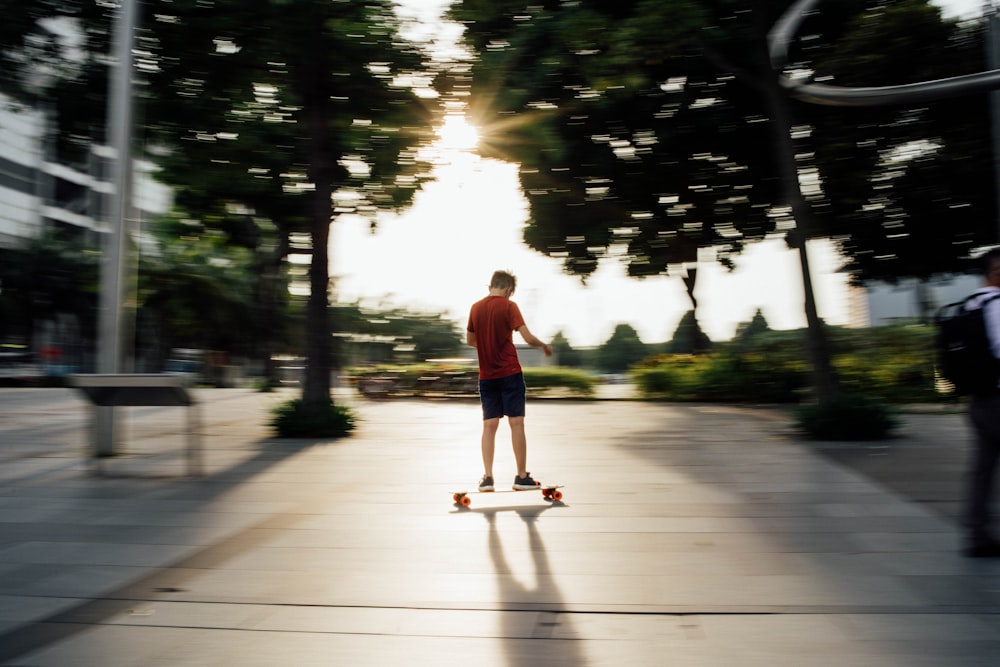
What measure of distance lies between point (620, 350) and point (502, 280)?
95.0 metres

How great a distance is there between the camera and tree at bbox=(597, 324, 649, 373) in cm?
9944

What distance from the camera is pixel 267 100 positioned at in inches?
497

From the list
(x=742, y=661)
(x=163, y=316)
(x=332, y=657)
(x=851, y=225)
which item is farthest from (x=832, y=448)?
(x=163, y=316)

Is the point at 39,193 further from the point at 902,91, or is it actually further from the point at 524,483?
the point at 902,91

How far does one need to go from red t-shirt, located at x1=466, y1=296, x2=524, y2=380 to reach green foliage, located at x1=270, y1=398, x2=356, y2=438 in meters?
5.34

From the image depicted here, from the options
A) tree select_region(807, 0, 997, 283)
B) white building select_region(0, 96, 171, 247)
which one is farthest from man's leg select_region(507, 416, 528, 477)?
white building select_region(0, 96, 171, 247)

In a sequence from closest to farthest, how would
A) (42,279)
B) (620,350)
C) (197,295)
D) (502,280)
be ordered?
(502,280) → (197,295) → (42,279) → (620,350)

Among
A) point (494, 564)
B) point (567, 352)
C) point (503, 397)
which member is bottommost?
point (494, 564)

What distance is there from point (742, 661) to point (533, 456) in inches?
256

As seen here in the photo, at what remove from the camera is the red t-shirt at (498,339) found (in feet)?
21.9

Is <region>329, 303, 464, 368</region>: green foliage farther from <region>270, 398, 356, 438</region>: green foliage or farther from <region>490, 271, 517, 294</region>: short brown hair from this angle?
<region>490, 271, 517, 294</region>: short brown hair

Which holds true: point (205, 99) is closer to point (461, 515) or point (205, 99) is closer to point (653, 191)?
point (461, 515)

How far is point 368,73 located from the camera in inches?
455

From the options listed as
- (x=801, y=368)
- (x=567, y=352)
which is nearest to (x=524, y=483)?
(x=801, y=368)
